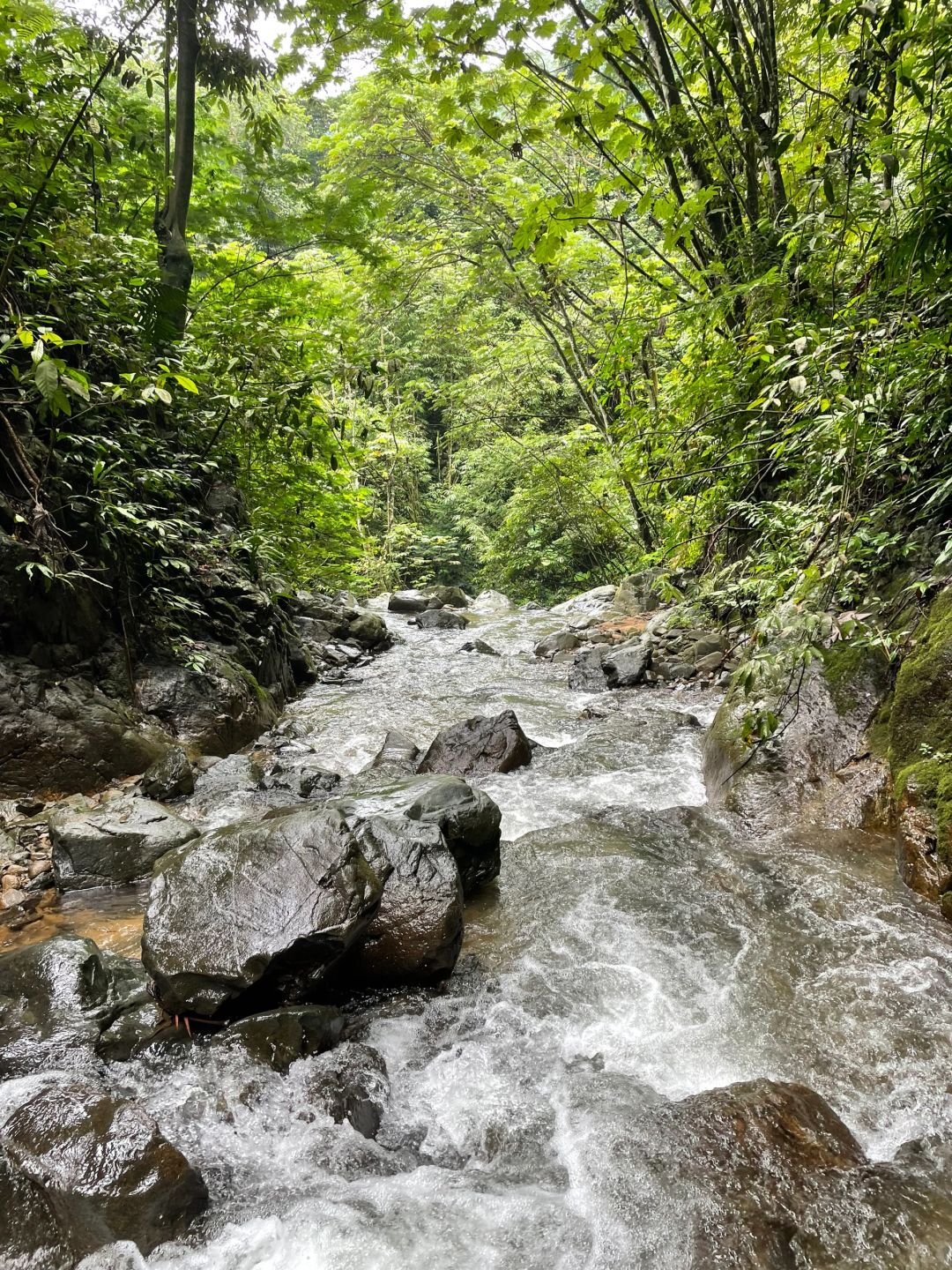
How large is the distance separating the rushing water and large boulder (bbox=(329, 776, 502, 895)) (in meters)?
0.18

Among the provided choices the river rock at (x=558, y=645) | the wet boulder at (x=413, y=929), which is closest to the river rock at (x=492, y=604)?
the river rock at (x=558, y=645)

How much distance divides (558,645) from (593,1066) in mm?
9488

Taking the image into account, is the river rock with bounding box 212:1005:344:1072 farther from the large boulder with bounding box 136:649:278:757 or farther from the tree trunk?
the tree trunk

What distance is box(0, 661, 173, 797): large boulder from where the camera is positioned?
4895 mm

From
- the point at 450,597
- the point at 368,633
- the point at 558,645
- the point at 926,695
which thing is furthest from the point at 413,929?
the point at 450,597

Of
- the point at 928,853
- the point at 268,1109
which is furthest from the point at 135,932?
the point at 928,853

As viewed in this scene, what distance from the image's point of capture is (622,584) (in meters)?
15.0

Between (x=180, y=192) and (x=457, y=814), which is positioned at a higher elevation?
(x=180, y=192)

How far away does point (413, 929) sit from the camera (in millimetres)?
3318

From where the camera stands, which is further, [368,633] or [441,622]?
[441,622]

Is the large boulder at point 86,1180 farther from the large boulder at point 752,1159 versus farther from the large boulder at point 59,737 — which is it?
the large boulder at point 59,737

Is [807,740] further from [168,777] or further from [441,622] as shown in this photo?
[441,622]

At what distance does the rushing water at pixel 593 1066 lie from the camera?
2.11 m

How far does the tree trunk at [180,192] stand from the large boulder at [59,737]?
3816 mm
